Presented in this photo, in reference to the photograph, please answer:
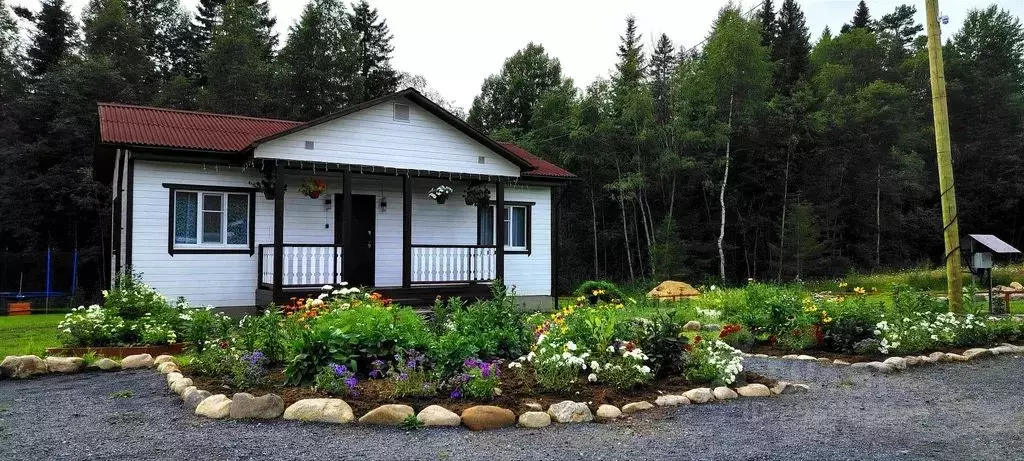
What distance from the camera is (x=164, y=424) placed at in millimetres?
4211

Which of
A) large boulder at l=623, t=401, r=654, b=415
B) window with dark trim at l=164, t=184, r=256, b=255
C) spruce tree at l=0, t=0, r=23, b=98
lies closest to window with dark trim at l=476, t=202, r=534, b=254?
window with dark trim at l=164, t=184, r=256, b=255

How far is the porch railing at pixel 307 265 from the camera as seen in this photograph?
422 inches

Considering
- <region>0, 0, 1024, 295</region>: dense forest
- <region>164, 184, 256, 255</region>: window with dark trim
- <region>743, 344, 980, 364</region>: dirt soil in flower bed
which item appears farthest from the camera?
<region>0, 0, 1024, 295</region>: dense forest

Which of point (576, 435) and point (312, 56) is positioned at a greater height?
point (312, 56)

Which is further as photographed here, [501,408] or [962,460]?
[501,408]

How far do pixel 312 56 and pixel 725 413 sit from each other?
1135 inches

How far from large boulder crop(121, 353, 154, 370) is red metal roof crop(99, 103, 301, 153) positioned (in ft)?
16.0

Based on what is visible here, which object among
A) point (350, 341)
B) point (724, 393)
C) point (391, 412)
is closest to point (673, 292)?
point (724, 393)

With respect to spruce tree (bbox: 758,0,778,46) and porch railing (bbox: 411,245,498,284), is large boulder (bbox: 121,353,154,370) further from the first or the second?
spruce tree (bbox: 758,0,778,46)

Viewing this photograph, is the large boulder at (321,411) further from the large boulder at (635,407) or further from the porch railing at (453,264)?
the porch railing at (453,264)

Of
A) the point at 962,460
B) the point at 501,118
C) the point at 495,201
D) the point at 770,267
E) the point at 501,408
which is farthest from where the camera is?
the point at 501,118

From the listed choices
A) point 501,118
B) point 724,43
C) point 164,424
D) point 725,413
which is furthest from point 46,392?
point 501,118

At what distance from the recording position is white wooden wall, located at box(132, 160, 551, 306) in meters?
10.6

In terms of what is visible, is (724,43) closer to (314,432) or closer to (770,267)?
(770,267)
